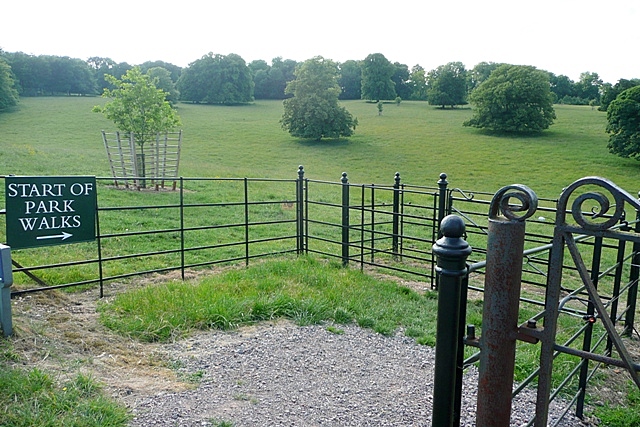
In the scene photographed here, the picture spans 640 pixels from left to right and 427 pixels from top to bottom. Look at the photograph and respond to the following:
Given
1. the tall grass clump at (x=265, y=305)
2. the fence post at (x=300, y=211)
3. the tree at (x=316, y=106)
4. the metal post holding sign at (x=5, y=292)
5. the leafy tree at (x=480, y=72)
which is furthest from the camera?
the leafy tree at (x=480, y=72)

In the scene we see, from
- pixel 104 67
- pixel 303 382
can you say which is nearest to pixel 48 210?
pixel 303 382

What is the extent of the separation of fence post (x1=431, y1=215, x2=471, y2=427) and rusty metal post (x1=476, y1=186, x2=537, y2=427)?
9 centimetres

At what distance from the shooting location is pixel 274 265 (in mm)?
7062

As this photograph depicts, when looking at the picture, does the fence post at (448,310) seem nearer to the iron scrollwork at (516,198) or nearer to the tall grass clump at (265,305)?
the iron scrollwork at (516,198)

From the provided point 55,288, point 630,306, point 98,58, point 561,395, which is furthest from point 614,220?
point 98,58

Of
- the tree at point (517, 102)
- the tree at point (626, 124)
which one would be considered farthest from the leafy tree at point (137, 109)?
the tree at point (517, 102)

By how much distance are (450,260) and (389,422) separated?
2.22 m

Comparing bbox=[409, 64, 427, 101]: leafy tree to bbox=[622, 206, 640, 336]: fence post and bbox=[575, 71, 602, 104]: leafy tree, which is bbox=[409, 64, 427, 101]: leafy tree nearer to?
bbox=[575, 71, 602, 104]: leafy tree

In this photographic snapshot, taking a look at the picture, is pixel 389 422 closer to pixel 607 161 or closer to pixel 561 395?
pixel 561 395

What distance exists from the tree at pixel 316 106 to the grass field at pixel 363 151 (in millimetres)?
1017

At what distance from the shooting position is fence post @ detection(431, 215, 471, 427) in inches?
64.7

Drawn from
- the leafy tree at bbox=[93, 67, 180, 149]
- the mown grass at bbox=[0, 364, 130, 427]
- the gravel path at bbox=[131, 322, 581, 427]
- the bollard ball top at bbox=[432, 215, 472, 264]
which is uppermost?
the leafy tree at bbox=[93, 67, 180, 149]

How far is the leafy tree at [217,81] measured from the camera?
59719mm

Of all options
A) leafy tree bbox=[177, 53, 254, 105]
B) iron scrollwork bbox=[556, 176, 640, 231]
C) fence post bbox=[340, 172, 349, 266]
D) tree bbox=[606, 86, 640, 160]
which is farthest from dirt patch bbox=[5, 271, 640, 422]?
leafy tree bbox=[177, 53, 254, 105]
